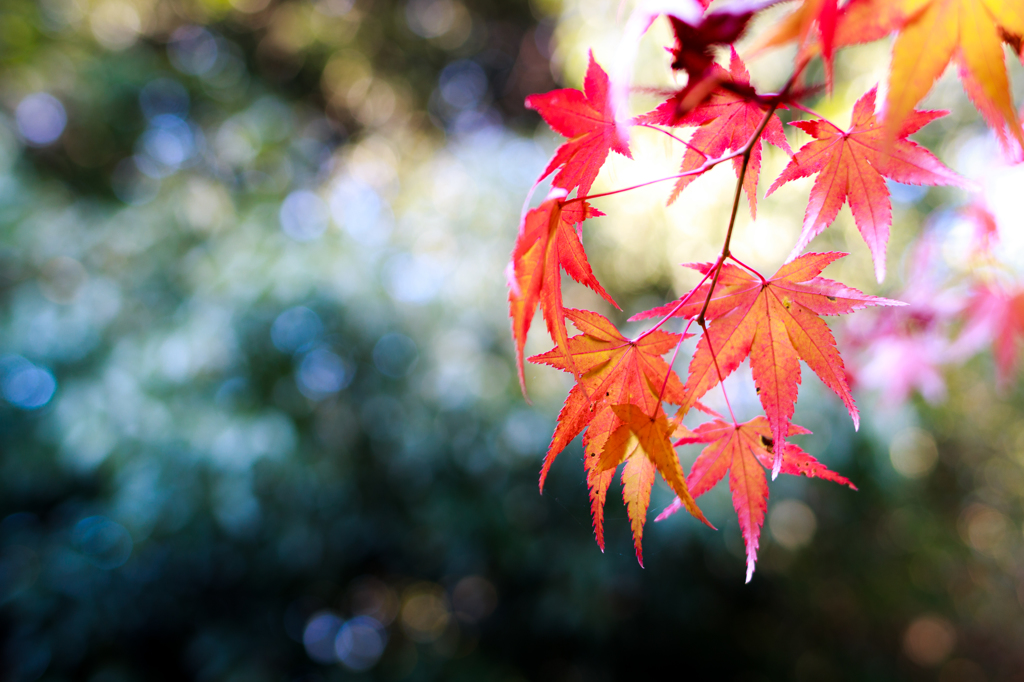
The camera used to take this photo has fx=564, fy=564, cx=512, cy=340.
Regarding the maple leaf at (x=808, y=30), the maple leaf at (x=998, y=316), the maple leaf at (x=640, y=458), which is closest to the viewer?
the maple leaf at (x=808, y=30)

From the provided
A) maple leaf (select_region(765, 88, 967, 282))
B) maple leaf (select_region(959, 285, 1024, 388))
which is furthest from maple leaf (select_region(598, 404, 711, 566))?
maple leaf (select_region(959, 285, 1024, 388))

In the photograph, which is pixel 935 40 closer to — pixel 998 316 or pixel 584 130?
pixel 584 130

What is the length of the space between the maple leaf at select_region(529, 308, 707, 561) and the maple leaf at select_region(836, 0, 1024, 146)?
196 mm

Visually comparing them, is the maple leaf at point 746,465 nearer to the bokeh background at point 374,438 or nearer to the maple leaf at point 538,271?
A: the maple leaf at point 538,271

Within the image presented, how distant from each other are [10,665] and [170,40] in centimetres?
311

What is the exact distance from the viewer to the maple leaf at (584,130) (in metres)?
0.40

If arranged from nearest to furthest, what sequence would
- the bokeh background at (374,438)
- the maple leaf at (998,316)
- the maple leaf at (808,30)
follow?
the maple leaf at (808,30)
the maple leaf at (998,316)
the bokeh background at (374,438)

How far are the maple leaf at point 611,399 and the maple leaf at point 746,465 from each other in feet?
0.18

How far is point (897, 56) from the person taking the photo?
27 centimetres

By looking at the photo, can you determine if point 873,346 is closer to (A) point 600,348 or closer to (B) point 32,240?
(A) point 600,348

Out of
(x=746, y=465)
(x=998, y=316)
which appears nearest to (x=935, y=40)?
(x=746, y=465)

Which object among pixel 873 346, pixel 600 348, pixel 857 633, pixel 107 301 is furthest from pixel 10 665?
pixel 857 633

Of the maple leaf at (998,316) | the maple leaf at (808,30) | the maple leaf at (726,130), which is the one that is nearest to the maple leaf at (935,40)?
the maple leaf at (808,30)

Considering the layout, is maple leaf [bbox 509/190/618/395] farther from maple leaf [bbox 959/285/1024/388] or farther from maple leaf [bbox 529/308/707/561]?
maple leaf [bbox 959/285/1024/388]
